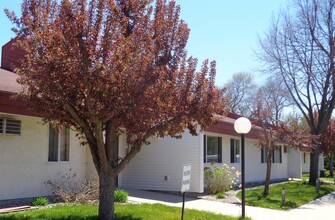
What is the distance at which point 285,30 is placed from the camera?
979 inches

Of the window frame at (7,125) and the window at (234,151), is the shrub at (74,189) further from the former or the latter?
the window at (234,151)

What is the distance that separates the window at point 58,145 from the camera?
1262 centimetres

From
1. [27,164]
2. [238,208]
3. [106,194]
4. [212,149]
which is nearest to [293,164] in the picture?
[212,149]

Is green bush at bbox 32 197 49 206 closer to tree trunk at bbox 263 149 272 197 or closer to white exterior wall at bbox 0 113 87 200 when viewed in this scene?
white exterior wall at bbox 0 113 87 200

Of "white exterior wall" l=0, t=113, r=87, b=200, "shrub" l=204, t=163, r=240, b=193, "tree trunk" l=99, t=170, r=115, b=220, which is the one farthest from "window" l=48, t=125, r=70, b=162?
"shrub" l=204, t=163, r=240, b=193

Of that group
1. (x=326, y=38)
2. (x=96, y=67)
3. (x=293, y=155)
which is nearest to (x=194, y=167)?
(x=96, y=67)

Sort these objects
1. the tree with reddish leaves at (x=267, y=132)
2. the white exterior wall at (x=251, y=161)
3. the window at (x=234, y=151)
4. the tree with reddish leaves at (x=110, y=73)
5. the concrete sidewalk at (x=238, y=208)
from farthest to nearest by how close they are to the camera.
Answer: the window at (x=234, y=151)
the white exterior wall at (x=251, y=161)
the tree with reddish leaves at (x=267, y=132)
the concrete sidewalk at (x=238, y=208)
the tree with reddish leaves at (x=110, y=73)

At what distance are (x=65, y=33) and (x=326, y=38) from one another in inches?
785

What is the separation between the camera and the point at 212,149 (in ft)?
61.9

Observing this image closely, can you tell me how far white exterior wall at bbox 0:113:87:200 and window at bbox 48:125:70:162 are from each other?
8.2 inches

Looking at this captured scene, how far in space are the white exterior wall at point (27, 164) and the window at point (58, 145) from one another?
0.68 feet

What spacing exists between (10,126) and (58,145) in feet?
6.91

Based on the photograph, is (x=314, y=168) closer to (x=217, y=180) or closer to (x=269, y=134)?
(x=269, y=134)

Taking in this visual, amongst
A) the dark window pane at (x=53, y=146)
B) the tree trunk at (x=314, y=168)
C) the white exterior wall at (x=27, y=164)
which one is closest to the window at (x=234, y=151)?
the tree trunk at (x=314, y=168)
